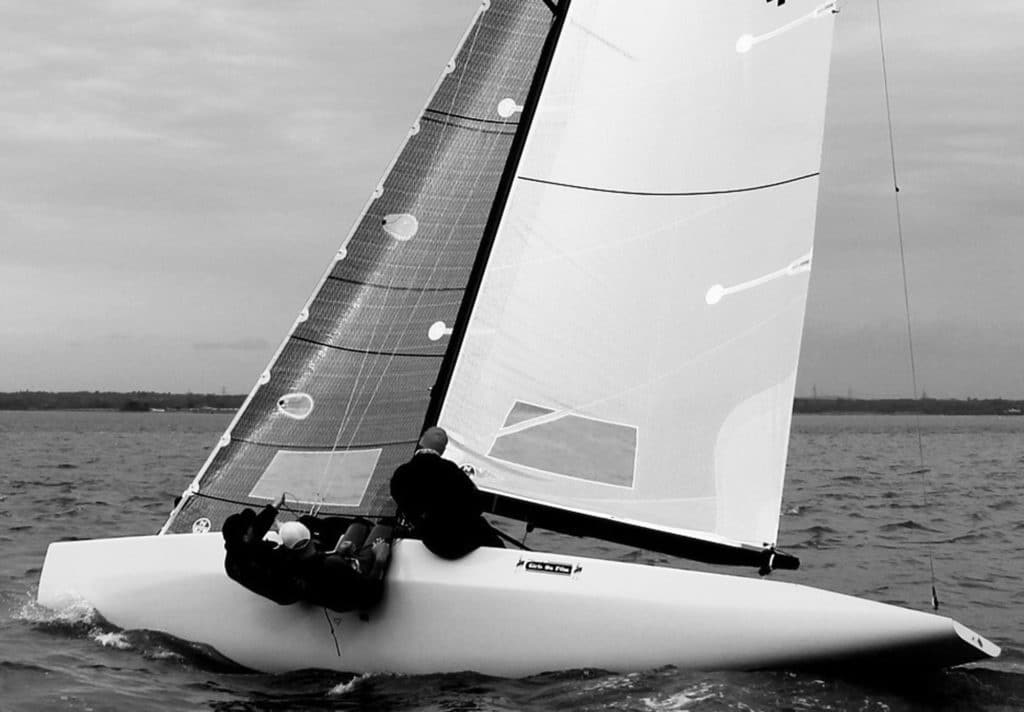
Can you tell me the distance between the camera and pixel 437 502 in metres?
7.50

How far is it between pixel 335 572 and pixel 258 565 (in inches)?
16.2

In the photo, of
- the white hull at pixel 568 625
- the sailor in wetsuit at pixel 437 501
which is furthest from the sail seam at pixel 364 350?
the white hull at pixel 568 625

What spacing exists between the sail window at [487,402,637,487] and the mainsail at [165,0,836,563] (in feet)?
0.04

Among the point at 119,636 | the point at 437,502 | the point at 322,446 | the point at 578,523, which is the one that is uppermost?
the point at 322,446

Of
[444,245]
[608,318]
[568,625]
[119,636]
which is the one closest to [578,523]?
[568,625]

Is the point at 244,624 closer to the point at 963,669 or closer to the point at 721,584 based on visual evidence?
the point at 721,584

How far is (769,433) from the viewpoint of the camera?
8055 mm

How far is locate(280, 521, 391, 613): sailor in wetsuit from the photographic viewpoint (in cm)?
736

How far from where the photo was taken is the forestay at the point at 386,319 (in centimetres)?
854

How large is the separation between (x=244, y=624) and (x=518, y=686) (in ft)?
5.47

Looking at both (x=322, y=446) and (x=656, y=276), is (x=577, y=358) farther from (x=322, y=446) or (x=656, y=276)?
(x=322, y=446)

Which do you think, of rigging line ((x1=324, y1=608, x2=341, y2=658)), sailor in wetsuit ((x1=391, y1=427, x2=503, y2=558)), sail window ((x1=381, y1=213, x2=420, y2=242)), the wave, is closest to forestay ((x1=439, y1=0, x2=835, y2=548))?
sailor in wetsuit ((x1=391, y1=427, x2=503, y2=558))

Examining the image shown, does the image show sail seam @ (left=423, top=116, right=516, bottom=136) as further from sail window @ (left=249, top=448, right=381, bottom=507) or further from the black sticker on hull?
the black sticker on hull

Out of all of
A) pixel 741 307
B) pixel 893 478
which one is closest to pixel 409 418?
pixel 741 307
